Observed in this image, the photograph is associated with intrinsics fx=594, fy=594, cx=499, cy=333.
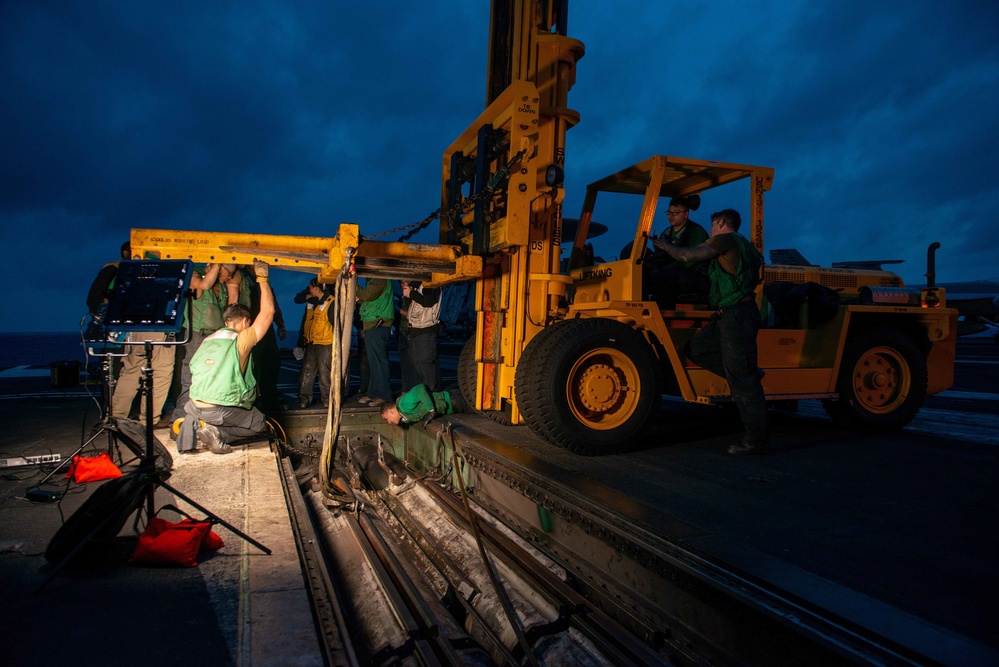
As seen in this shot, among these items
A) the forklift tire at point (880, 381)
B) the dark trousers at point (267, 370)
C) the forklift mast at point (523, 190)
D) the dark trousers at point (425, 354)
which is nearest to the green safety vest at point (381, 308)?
the dark trousers at point (425, 354)

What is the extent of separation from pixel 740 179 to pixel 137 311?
15.5ft

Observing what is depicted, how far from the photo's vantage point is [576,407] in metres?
4.45

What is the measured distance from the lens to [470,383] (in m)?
6.01

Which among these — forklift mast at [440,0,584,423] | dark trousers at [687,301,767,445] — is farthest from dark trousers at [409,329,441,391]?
dark trousers at [687,301,767,445]

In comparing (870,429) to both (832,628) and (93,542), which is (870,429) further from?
(93,542)

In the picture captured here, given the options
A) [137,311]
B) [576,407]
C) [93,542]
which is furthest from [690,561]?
[137,311]

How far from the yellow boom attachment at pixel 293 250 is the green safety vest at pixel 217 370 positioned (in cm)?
90

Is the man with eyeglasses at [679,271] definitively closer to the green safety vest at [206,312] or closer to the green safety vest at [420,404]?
the green safety vest at [420,404]

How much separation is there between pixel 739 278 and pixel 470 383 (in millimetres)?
2824

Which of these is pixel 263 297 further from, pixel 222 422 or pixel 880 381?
pixel 880 381

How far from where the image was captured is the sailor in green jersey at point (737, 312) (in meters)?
4.20

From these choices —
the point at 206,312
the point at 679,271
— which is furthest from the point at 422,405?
the point at 679,271

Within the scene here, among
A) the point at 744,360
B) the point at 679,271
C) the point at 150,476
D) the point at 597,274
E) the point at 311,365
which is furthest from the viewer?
the point at 311,365

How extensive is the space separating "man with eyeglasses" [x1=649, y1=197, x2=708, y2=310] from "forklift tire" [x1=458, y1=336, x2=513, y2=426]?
6.11ft
